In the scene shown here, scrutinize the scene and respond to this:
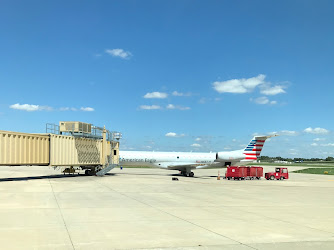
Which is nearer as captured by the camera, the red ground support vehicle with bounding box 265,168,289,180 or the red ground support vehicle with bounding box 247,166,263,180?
the red ground support vehicle with bounding box 247,166,263,180

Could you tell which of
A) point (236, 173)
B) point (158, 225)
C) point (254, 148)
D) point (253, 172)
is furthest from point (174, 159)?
point (158, 225)

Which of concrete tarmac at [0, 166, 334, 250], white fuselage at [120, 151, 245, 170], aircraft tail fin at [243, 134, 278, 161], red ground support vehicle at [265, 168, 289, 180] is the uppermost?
aircraft tail fin at [243, 134, 278, 161]

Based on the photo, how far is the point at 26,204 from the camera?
1664cm

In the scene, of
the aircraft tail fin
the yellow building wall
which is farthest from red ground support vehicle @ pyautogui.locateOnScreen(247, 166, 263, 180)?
the yellow building wall

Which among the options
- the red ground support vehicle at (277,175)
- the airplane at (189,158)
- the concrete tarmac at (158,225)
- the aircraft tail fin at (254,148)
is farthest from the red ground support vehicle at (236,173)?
the concrete tarmac at (158,225)

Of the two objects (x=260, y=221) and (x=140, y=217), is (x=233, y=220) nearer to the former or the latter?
(x=260, y=221)

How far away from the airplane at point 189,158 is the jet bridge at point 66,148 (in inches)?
115

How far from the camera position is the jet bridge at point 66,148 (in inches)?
1197

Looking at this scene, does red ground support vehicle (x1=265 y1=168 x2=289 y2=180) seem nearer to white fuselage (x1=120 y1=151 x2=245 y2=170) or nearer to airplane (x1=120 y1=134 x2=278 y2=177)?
airplane (x1=120 y1=134 x2=278 y2=177)

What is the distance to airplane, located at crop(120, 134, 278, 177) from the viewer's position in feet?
165

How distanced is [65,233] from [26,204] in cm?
748

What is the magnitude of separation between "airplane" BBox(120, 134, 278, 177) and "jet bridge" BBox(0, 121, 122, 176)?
9.62 ft

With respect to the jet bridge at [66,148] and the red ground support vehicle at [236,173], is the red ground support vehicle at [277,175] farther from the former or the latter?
the jet bridge at [66,148]

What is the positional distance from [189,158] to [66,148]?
2010cm
